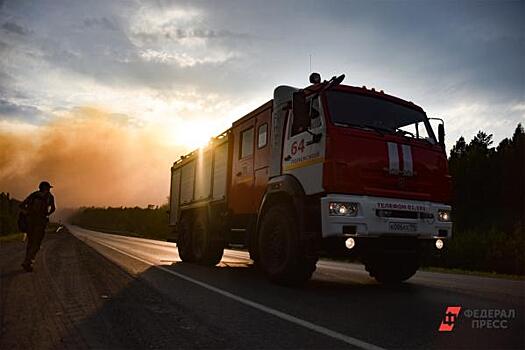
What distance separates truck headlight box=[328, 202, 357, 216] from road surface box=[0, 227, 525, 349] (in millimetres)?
1107

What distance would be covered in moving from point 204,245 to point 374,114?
207 inches

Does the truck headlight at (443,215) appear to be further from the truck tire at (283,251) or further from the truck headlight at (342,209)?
the truck tire at (283,251)

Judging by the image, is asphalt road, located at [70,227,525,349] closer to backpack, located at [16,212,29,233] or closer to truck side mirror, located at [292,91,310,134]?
truck side mirror, located at [292,91,310,134]

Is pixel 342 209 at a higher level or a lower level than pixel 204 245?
higher

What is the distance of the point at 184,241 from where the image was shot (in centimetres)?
1193

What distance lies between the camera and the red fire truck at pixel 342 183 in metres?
6.15

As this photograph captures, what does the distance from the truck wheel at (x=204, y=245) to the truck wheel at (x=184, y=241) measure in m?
0.29

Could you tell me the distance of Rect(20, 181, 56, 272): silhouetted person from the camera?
9.18m

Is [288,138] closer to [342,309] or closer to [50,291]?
[342,309]

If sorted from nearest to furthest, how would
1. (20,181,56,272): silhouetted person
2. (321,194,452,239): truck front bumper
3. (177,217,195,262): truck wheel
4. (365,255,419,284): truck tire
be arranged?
(321,194,452,239): truck front bumper
(365,255,419,284): truck tire
(20,181,56,272): silhouetted person
(177,217,195,262): truck wheel

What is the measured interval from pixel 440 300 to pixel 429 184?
5.71 ft

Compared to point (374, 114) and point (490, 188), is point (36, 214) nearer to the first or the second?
point (374, 114)

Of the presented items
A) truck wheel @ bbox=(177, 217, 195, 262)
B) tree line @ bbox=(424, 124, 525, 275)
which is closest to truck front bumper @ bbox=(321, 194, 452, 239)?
truck wheel @ bbox=(177, 217, 195, 262)

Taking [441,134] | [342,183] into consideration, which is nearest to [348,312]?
[342,183]
